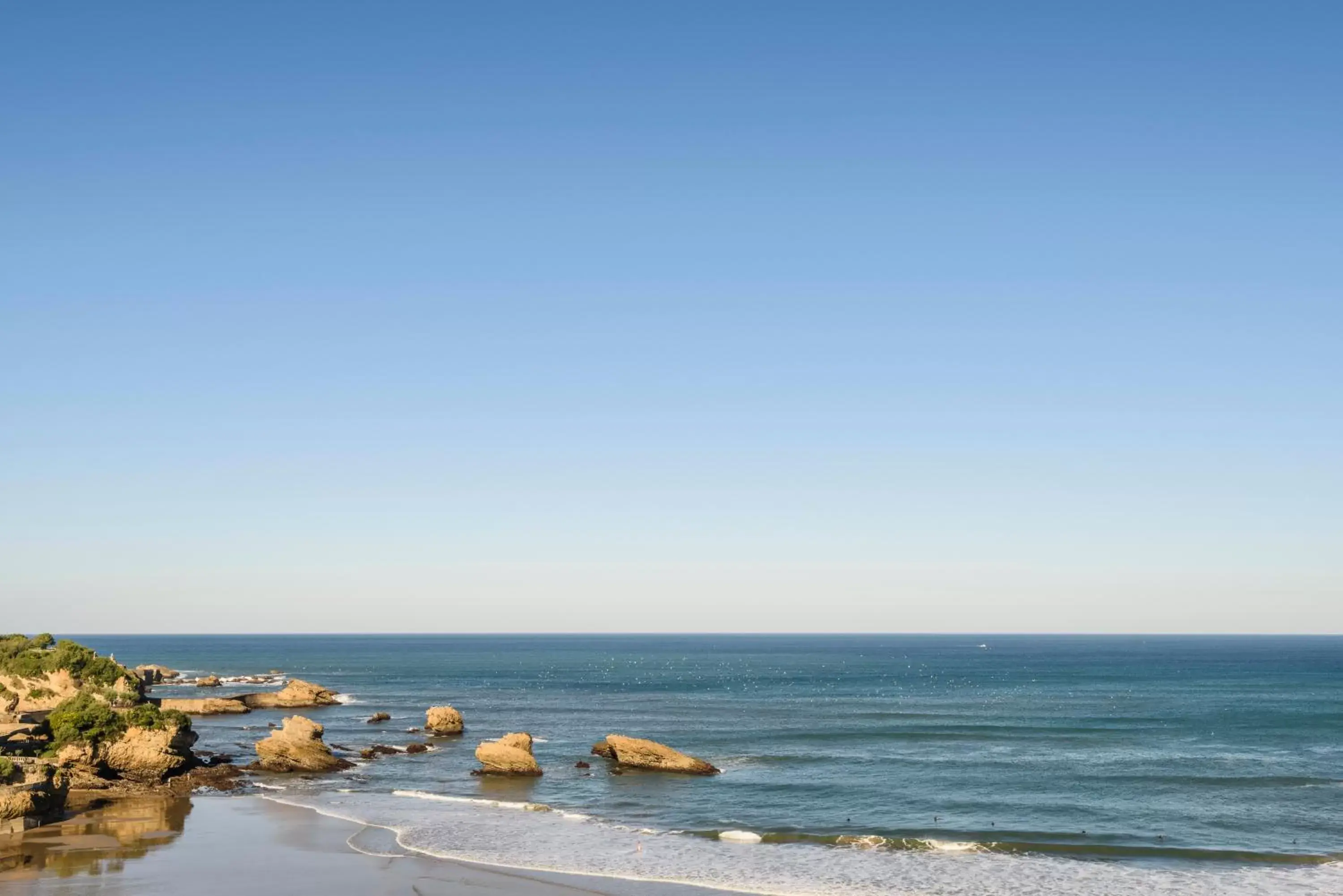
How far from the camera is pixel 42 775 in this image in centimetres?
4403

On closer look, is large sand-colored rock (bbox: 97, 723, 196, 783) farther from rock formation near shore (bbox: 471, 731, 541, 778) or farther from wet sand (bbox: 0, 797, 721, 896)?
rock formation near shore (bbox: 471, 731, 541, 778)

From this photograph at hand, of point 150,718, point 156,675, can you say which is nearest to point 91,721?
point 150,718

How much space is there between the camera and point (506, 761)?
6034 cm

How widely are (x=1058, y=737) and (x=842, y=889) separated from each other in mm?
47780

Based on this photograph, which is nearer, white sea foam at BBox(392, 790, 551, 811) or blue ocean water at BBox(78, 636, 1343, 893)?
blue ocean water at BBox(78, 636, 1343, 893)

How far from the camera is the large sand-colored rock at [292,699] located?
341 feet

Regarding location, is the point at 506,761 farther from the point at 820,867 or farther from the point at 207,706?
the point at 207,706

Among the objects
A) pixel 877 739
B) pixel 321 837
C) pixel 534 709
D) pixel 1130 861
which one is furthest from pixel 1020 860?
pixel 534 709

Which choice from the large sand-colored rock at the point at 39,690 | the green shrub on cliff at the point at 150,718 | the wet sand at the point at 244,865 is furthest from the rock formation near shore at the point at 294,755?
the large sand-colored rock at the point at 39,690

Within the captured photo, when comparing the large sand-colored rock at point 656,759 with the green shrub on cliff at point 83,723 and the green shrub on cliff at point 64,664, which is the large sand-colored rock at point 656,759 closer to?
the green shrub on cliff at point 83,723

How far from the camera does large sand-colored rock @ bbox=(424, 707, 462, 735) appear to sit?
80562 mm

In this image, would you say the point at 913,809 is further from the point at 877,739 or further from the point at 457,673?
the point at 457,673

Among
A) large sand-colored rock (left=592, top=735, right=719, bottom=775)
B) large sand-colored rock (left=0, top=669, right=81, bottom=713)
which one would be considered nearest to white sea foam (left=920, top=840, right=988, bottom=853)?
large sand-colored rock (left=592, top=735, right=719, bottom=775)

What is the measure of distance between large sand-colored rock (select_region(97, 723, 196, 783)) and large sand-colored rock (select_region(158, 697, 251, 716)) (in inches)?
1715
